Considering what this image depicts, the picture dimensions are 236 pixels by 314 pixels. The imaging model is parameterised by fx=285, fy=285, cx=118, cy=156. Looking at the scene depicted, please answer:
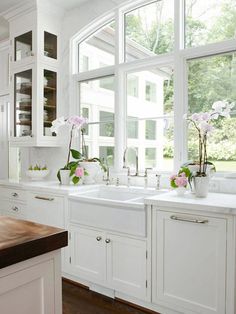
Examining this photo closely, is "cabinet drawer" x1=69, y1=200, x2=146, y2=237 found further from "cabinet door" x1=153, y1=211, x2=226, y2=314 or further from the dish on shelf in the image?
the dish on shelf

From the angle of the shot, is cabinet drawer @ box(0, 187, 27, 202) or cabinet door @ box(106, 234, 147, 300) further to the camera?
cabinet drawer @ box(0, 187, 27, 202)

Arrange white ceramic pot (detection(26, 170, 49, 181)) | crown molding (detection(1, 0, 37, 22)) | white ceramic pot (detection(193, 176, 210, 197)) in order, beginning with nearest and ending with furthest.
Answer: white ceramic pot (detection(193, 176, 210, 197)) < crown molding (detection(1, 0, 37, 22)) < white ceramic pot (detection(26, 170, 49, 181))

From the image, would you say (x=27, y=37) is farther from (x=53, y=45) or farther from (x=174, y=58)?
(x=174, y=58)

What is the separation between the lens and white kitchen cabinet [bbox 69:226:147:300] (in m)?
2.19

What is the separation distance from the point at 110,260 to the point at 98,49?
2.36 meters

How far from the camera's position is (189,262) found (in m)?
1.94

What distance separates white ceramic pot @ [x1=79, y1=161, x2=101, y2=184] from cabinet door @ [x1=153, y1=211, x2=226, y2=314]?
1.15m

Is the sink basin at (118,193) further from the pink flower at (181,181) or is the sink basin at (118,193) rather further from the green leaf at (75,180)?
the pink flower at (181,181)

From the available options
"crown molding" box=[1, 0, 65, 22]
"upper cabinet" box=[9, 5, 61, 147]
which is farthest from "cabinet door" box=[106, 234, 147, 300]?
"crown molding" box=[1, 0, 65, 22]

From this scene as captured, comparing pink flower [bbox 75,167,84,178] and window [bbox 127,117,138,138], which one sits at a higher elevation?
window [bbox 127,117,138,138]

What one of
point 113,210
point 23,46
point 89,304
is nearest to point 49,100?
point 23,46

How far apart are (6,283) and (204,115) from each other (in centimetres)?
176

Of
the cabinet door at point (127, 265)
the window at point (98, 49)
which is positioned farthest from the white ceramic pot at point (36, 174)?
the cabinet door at point (127, 265)

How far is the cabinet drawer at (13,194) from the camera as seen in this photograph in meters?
3.05
